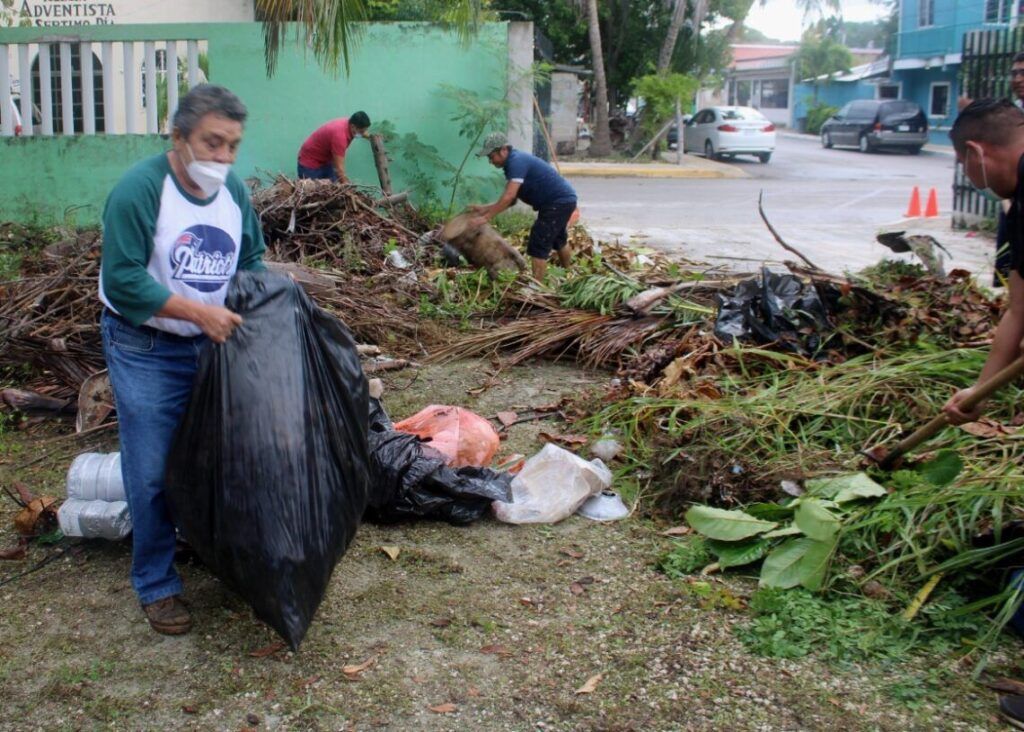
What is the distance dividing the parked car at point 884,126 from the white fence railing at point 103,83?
88.8ft

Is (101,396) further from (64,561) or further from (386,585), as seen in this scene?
(386,585)

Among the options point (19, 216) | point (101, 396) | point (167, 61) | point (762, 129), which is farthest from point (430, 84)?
point (762, 129)

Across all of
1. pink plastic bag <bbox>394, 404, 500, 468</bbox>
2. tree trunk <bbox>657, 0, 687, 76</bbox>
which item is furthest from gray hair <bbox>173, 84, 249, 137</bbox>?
tree trunk <bbox>657, 0, 687, 76</bbox>

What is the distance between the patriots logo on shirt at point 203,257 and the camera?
10.8 feet

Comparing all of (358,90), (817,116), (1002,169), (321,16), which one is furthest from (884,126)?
(1002,169)

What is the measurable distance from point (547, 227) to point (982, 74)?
772 cm

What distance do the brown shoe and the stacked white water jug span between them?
0.59 m

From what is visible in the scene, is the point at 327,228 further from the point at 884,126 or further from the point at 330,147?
the point at 884,126

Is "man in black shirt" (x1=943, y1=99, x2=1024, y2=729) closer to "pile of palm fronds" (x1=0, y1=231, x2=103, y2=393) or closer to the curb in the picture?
"pile of palm fronds" (x1=0, y1=231, x2=103, y2=393)

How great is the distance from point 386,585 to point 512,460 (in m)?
1.27

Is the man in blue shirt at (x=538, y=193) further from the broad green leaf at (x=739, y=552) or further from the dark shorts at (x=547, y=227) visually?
the broad green leaf at (x=739, y=552)

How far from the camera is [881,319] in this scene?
5.70 meters

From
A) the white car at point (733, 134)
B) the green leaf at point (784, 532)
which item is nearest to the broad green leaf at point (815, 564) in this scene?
the green leaf at point (784, 532)

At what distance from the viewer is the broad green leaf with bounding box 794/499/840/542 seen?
12.4 ft
